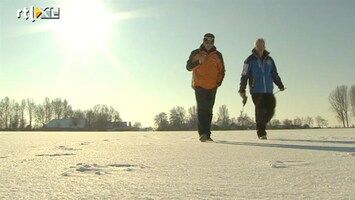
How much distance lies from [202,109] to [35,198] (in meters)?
4.48

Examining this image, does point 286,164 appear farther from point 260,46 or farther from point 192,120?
point 192,120

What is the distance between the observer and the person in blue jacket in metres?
5.91

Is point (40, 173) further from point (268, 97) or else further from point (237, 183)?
point (268, 97)

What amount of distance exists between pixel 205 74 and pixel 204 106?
1.71ft

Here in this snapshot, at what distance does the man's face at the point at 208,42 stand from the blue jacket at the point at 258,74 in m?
0.74

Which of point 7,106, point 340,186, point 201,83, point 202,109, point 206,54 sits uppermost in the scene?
point 7,106

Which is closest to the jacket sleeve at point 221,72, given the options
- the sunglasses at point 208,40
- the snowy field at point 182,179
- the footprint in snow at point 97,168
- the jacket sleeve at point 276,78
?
the sunglasses at point 208,40

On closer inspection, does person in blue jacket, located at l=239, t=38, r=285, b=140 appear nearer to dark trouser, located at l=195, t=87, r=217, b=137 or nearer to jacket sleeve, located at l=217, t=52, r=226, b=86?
jacket sleeve, located at l=217, t=52, r=226, b=86

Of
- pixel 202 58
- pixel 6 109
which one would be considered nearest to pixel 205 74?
pixel 202 58

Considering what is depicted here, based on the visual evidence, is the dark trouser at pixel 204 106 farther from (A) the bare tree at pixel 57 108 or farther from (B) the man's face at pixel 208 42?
(A) the bare tree at pixel 57 108

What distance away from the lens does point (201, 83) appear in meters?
5.76

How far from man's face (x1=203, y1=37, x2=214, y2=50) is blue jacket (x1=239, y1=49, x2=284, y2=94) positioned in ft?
2.41

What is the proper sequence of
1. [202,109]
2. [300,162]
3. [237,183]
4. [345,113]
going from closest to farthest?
[237,183], [300,162], [202,109], [345,113]

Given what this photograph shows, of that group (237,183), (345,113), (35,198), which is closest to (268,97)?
(237,183)
